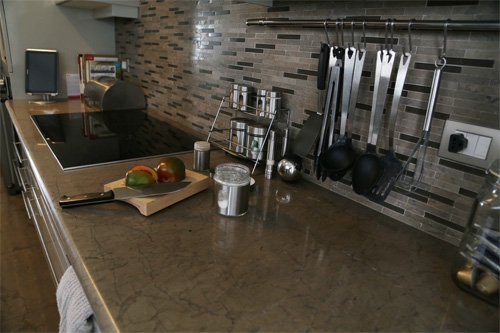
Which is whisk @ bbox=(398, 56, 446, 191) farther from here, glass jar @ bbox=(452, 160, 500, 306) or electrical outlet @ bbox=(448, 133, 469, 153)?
glass jar @ bbox=(452, 160, 500, 306)

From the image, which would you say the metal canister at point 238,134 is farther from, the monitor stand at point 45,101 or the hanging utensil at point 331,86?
the monitor stand at point 45,101

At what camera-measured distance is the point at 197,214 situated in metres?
0.91

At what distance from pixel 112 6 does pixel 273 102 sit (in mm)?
1458

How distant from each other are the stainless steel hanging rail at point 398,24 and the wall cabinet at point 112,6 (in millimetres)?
1285

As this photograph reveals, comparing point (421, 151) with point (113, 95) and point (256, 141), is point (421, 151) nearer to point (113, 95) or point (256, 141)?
point (256, 141)

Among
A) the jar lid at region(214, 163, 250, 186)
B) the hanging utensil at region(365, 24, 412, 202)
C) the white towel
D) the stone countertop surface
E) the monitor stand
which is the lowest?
the white towel

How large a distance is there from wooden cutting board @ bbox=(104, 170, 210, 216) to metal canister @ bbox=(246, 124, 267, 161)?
0.75ft

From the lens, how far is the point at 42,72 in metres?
2.21

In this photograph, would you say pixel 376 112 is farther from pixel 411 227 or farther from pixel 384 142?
pixel 411 227

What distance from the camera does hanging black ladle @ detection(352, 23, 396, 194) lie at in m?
0.88

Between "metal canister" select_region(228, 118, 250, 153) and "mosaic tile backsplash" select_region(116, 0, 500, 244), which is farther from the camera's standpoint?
"metal canister" select_region(228, 118, 250, 153)

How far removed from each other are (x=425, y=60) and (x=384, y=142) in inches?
9.1

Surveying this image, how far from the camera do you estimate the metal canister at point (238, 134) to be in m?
1.26

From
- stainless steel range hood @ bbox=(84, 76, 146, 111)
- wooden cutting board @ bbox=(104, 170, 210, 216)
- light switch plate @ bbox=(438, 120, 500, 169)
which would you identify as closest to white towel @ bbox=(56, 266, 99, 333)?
wooden cutting board @ bbox=(104, 170, 210, 216)
